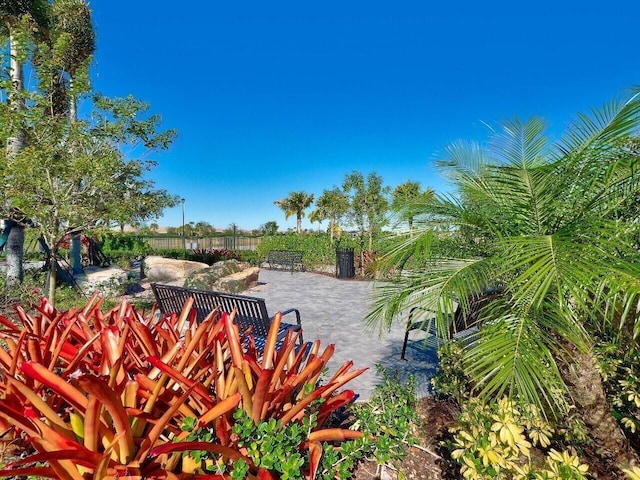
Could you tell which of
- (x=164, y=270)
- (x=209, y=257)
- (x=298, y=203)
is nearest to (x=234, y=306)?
(x=164, y=270)

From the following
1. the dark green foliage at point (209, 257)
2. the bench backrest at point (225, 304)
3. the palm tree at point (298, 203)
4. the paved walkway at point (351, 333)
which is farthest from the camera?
the palm tree at point (298, 203)

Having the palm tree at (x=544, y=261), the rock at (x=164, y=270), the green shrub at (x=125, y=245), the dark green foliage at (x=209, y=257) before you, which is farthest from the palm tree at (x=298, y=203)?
the palm tree at (x=544, y=261)

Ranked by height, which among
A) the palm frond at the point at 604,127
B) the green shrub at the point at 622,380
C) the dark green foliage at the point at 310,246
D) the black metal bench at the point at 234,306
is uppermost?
the palm frond at the point at 604,127

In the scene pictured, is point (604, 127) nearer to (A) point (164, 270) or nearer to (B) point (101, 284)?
(B) point (101, 284)

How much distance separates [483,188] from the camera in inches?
113

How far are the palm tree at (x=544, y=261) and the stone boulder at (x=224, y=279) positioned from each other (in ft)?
23.6

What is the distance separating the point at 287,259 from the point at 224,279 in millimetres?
5732

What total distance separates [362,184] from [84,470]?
1641 centimetres

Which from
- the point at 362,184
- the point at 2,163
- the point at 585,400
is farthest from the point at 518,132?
the point at 362,184

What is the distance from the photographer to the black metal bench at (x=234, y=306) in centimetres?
377

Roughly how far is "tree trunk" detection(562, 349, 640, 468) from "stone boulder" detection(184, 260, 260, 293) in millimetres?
7891

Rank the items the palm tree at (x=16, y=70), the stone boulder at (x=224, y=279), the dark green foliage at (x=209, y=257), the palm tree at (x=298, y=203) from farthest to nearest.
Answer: the palm tree at (x=298, y=203) < the dark green foliage at (x=209, y=257) < the stone boulder at (x=224, y=279) < the palm tree at (x=16, y=70)

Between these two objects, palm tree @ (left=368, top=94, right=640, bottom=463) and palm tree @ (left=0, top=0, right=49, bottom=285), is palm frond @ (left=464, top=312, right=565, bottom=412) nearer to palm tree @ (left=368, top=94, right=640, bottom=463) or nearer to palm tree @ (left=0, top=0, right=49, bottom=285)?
palm tree @ (left=368, top=94, right=640, bottom=463)

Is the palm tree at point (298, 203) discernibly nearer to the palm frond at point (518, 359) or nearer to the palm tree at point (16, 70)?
the palm tree at point (16, 70)
